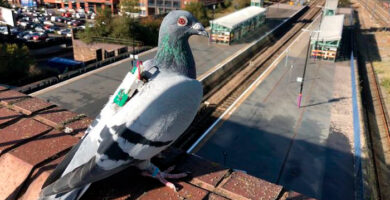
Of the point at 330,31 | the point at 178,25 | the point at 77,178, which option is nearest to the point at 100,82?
the point at 178,25

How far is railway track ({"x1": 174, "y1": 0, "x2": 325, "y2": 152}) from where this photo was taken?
1611 centimetres

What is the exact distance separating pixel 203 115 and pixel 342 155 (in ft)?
27.2

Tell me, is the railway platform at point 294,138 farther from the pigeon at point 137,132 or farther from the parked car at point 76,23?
the parked car at point 76,23

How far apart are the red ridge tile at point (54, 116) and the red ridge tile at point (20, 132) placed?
4.9 inches

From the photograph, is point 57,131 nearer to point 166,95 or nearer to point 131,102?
point 131,102

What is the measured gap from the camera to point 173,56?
444cm

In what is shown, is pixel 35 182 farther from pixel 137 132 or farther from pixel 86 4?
pixel 86 4

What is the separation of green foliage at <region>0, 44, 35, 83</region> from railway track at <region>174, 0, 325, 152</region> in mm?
18084

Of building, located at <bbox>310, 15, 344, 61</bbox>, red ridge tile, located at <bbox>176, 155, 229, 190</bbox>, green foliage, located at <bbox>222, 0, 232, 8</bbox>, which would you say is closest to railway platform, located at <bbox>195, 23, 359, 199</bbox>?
building, located at <bbox>310, 15, 344, 61</bbox>

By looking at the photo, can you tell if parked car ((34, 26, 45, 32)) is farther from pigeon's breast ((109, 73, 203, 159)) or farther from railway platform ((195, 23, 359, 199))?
pigeon's breast ((109, 73, 203, 159))

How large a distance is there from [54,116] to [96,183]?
161cm

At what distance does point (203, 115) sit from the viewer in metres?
18.3

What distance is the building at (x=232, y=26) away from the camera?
33375mm

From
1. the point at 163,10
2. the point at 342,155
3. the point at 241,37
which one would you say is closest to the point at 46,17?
the point at 163,10
